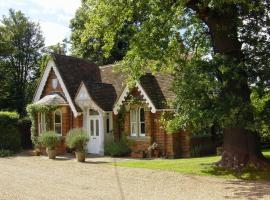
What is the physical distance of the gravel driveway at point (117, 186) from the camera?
14234 millimetres

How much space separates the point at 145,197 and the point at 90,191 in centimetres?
217

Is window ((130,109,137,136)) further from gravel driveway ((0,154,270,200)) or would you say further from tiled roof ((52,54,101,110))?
gravel driveway ((0,154,270,200))

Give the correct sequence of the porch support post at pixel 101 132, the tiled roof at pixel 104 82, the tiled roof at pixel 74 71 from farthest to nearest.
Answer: the tiled roof at pixel 74 71 → the porch support post at pixel 101 132 → the tiled roof at pixel 104 82

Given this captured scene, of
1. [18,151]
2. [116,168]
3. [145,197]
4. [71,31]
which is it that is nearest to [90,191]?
[145,197]

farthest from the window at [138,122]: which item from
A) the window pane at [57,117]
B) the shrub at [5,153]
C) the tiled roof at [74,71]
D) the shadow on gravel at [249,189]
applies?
the shadow on gravel at [249,189]

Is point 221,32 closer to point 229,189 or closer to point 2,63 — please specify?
point 229,189

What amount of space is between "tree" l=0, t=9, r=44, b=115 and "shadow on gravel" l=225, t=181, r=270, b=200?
3980cm

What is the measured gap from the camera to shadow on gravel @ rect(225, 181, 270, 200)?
13788 mm

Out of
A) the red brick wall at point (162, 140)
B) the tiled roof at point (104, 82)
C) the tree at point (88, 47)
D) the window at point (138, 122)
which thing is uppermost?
the tree at point (88, 47)

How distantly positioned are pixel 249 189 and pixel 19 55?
42.8 m

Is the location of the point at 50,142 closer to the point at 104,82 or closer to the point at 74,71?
the point at 74,71

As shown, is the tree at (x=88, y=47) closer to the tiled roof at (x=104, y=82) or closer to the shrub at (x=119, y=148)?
the tiled roof at (x=104, y=82)

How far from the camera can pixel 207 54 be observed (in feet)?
73.2

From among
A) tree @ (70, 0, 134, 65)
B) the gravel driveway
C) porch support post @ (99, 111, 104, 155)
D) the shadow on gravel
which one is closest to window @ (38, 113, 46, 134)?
porch support post @ (99, 111, 104, 155)
